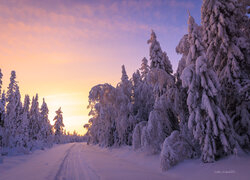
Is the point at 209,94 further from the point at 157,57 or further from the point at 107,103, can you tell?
the point at 107,103

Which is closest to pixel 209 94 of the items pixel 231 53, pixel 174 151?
pixel 231 53

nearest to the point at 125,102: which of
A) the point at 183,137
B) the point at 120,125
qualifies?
the point at 120,125

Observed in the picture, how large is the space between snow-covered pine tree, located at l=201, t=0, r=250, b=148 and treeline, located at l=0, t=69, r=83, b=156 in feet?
79.9

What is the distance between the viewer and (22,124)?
36688 mm

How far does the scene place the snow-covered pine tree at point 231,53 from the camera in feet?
32.6

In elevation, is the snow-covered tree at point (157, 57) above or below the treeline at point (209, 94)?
above

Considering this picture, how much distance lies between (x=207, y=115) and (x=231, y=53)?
421cm

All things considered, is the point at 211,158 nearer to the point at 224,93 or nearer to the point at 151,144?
the point at 224,93

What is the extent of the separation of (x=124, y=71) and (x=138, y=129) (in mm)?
13265

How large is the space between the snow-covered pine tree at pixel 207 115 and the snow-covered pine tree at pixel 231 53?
1.21 m

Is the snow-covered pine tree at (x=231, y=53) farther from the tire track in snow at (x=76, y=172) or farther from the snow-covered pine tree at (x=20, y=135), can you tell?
the snow-covered pine tree at (x=20, y=135)

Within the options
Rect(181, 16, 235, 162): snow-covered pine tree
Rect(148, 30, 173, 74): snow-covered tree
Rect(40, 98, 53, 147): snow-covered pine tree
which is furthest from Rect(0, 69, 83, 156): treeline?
Rect(181, 16, 235, 162): snow-covered pine tree

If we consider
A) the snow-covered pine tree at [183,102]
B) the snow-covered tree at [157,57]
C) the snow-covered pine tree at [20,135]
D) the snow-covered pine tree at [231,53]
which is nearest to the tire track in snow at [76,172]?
the snow-covered pine tree at [183,102]

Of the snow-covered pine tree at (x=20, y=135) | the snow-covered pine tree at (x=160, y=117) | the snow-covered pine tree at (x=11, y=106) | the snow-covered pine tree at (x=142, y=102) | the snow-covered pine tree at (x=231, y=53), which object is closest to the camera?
the snow-covered pine tree at (x=231, y=53)
